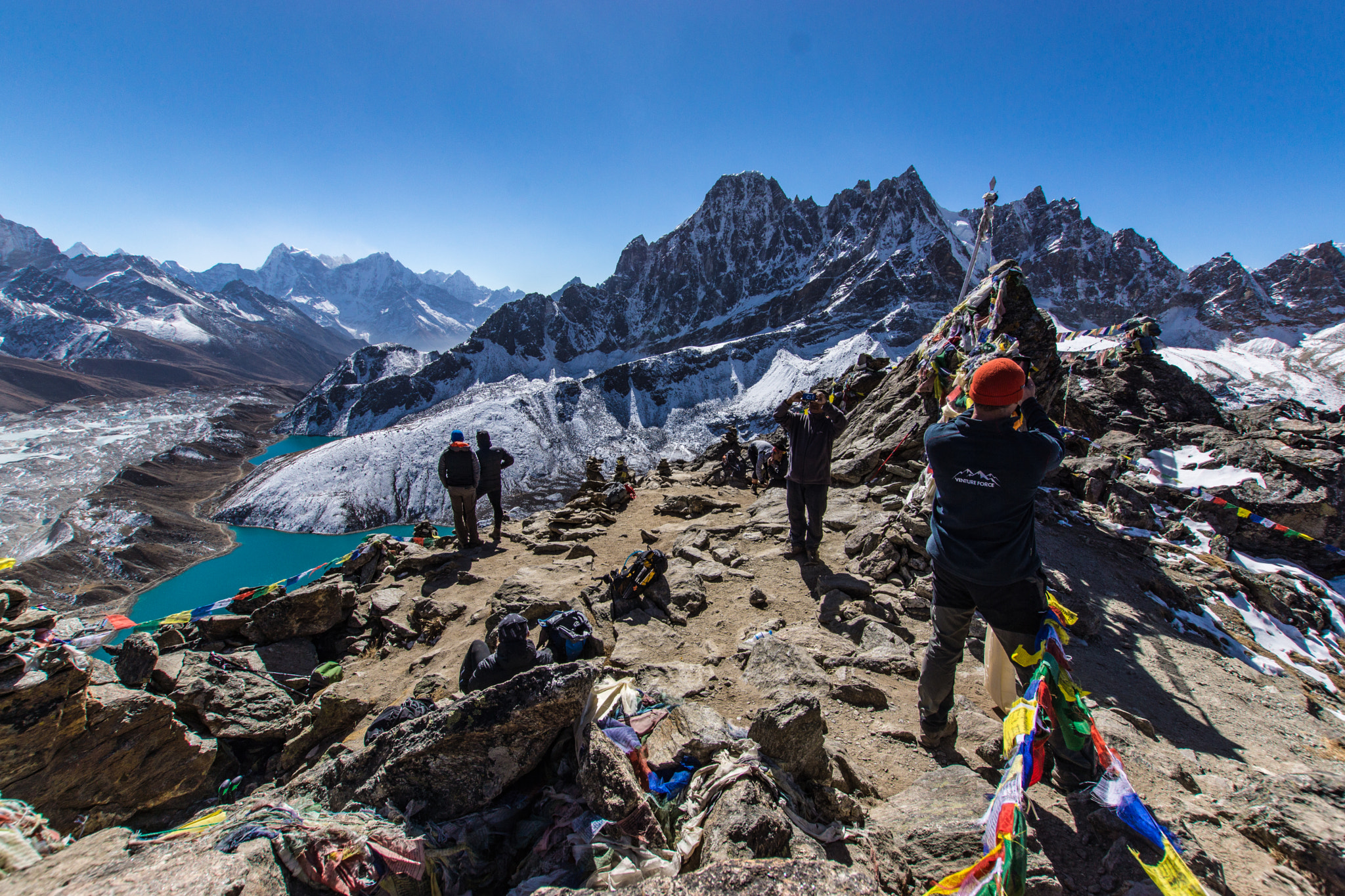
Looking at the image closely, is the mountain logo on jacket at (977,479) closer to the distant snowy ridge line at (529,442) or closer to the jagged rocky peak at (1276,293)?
the distant snowy ridge line at (529,442)

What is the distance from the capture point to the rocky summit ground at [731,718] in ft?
7.68

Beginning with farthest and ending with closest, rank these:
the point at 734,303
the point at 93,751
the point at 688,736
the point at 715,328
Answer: the point at 734,303 < the point at 715,328 < the point at 93,751 < the point at 688,736

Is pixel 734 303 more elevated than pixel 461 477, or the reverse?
pixel 734 303

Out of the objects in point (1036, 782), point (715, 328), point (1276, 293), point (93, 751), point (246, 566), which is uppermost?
point (1276, 293)

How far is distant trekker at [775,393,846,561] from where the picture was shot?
21.2ft

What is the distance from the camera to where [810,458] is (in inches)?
257

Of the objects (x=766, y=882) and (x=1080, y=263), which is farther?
(x=1080, y=263)

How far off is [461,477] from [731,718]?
7.45m

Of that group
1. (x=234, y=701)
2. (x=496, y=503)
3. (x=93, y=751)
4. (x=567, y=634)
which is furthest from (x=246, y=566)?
(x=567, y=634)

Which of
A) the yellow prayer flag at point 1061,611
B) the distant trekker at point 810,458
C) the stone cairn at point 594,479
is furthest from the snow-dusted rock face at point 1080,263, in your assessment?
the yellow prayer flag at point 1061,611

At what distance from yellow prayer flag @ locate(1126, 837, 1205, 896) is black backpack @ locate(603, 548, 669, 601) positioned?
5.08 metres

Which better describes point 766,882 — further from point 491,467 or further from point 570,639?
point 491,467

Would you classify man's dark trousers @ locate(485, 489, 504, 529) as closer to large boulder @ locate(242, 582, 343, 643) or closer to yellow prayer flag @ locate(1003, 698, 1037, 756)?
large boulder @ locate(242, 582, 343, 643)

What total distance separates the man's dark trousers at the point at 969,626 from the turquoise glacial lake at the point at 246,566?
62689 millimetres
